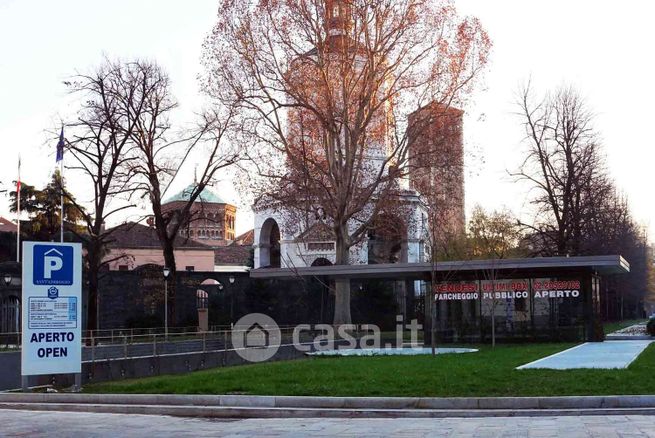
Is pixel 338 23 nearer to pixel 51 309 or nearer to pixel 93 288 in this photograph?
pixel 93 288

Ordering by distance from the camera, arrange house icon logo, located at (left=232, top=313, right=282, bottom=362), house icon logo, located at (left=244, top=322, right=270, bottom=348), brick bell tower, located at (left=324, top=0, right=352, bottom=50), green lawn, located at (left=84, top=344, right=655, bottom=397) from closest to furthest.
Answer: green lawn, located at (left=84, top=344, right=655, bottom=397), house icon logo, located at (left=232, top=313, right=282, bottom=362), house icon logo, located at (left=244, top=322, right=270, bottom=348), brick bell tower, located at (left=324, top=0, right=352, bottom=50)

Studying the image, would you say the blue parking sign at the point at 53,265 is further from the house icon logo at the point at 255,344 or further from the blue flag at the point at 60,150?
the blue flag at the point at 60,150

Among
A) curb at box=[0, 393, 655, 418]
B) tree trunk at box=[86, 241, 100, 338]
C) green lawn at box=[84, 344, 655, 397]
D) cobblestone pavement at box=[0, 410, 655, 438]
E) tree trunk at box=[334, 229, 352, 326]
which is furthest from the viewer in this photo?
tree trunk at box=[334, 229, 352, 326]

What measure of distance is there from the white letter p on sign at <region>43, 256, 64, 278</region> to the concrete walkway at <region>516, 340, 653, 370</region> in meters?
10.7

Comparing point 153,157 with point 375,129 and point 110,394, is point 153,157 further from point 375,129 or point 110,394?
point 110,394

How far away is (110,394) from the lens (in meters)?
17.2

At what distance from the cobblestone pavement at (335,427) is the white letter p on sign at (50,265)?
433cm

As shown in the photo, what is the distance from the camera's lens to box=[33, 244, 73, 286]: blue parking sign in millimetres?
18250

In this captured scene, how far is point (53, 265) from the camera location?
18.5m

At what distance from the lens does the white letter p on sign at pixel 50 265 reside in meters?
18.3

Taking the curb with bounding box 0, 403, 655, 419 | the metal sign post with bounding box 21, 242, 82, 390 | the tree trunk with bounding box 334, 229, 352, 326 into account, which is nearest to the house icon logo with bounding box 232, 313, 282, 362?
the metal sign post with bounding box 21, 242, 82, 390

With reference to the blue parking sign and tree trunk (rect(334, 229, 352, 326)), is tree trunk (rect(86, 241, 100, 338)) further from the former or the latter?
the blue parking sign

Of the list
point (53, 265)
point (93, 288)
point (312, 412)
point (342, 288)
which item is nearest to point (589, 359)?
point (312, 412)

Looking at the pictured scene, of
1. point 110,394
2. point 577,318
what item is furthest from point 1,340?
point 577,318
